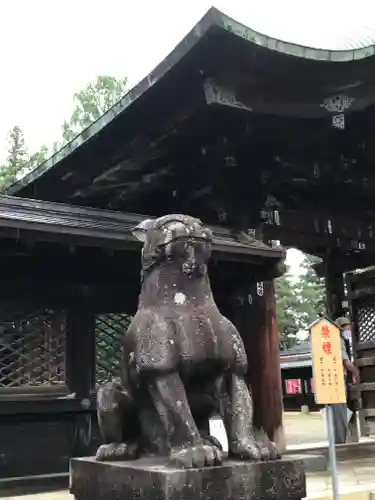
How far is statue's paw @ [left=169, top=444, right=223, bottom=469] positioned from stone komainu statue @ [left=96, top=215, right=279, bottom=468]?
0.07 meters

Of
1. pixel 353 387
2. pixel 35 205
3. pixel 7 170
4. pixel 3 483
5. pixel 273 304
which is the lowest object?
pixel 3 483

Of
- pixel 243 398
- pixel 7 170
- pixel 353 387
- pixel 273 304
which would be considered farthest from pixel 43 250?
pixel 7 170

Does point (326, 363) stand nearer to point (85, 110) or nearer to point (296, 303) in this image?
point (85, 110)

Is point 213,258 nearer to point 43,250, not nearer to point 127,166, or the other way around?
point 43,250

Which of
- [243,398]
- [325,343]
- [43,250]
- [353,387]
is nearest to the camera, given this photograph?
[243,398]

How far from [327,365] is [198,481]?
2.23 metres

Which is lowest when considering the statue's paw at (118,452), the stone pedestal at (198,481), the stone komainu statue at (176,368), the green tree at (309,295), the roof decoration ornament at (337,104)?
the stone pedestal at (198,481)

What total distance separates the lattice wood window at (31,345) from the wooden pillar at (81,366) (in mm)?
86

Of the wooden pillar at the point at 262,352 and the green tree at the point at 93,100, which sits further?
the green tree at the point at 93,100

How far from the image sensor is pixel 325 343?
498 centimetres

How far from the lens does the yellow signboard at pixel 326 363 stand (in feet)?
15.7

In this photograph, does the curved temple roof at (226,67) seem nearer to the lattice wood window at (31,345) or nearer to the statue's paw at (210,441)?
the lattice wood window at (31,345)

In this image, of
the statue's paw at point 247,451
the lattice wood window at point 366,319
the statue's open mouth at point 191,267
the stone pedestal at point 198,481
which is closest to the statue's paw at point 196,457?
the stone pedestal at point 198,481

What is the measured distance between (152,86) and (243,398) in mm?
4157
